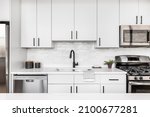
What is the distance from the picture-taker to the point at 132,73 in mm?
3377

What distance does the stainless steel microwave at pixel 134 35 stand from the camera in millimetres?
3748

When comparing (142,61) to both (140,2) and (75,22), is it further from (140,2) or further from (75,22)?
(75,22)

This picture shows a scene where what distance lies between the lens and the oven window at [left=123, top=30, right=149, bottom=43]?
3.76 metres

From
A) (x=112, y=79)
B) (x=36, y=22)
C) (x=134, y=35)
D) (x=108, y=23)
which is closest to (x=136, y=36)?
(x=134, y=35)

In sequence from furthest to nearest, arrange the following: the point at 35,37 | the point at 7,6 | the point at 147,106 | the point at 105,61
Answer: the point at 105,61
the point at 35,37
the point at 7,6
the point at 147,106

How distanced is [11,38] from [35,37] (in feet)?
2.09

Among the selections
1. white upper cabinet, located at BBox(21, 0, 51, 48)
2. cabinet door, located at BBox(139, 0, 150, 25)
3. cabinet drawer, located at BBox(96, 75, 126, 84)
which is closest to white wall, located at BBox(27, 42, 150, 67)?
white upper cabinet, located at BBox(21, 0, 51, 48)

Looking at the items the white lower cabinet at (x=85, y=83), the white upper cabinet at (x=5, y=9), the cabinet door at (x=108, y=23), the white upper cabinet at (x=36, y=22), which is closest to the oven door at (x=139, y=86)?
the white lower cabinet at (x=85, y=83)

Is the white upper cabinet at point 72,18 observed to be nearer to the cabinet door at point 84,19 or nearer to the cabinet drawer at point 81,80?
the cabinet door at point 84,19

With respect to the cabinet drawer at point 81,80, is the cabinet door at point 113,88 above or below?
below

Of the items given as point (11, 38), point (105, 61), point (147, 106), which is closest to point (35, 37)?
point (11, 38)

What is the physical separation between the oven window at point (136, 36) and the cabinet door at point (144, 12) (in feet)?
0.74

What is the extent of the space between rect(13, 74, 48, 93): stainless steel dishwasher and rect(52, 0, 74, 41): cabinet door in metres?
0.90

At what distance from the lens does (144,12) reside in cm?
387
